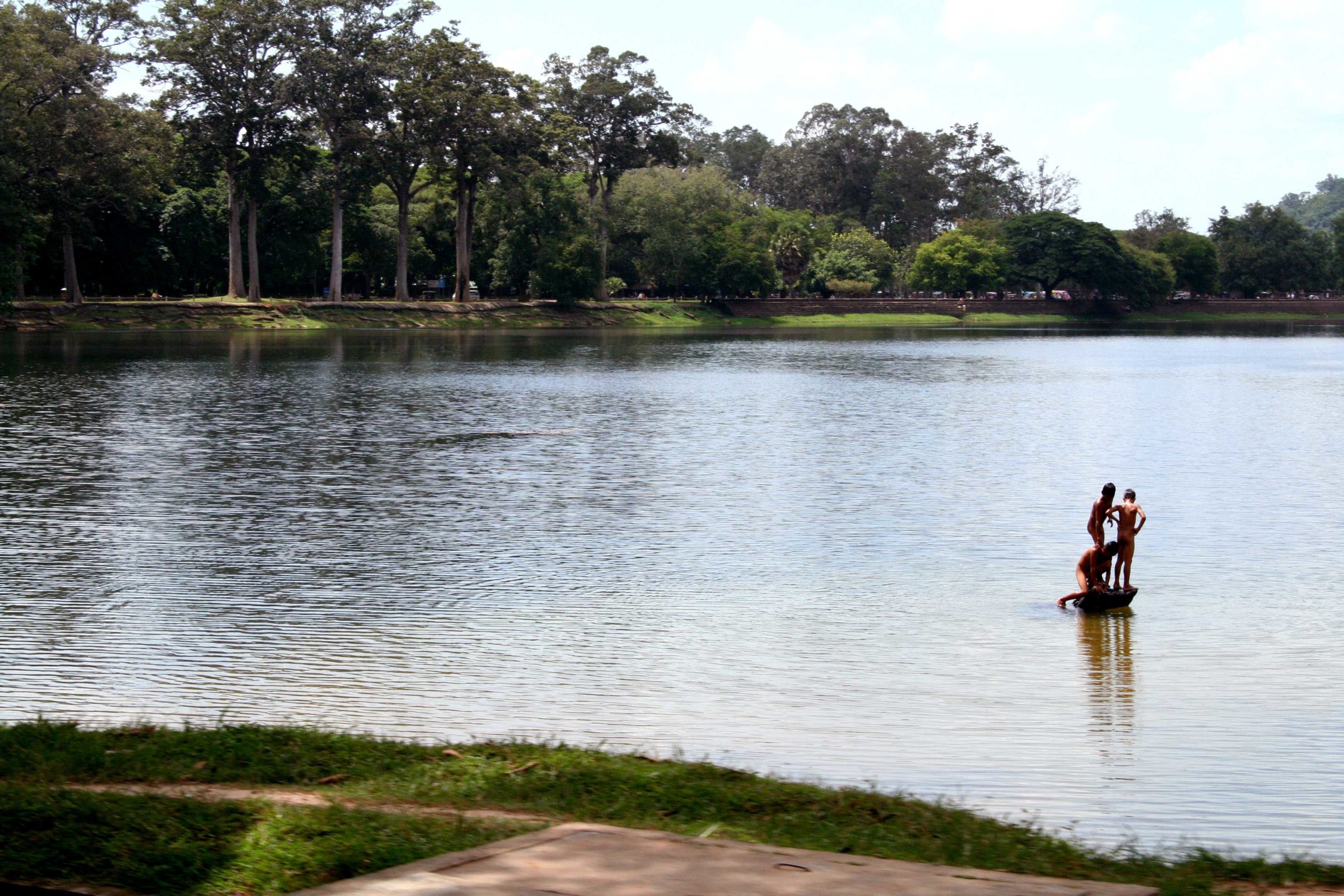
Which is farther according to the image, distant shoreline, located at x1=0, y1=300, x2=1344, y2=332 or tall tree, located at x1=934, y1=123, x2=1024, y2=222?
tall tree, located at x1=934, y1=123, x2=1024, y2=222

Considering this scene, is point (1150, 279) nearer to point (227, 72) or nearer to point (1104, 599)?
point (227, 72)

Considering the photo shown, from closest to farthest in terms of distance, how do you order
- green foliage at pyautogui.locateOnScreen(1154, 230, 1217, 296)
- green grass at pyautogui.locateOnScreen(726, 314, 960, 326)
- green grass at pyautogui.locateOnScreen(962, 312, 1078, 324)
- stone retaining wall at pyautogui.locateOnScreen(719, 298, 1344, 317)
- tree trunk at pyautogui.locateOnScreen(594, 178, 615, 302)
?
1. tree trunk at pyautogui.locateOnScreen(594, 178, 615, 302)
2. green grass at pyautogui.locateOnScreen(726, 314, 960, 326)
3. stone retaining wall at pyautogui.locateOnScreen(719, 298, 1344, 317)
4. green grass at pyautogui.locateOnScreen(962, 312, 1078, 324)
5. green foliage at pyautogui.locateOnScreen(1154, 230, 1217, 296)

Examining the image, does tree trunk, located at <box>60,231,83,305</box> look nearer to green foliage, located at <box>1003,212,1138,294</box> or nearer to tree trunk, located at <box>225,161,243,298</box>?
tree trunk, located at <box>225,161,243,298</box>

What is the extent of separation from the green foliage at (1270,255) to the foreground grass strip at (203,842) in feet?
587

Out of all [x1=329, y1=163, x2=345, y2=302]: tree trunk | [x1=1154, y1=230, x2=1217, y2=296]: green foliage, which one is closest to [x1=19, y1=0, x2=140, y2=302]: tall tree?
[x1=329, y1=163, x2=345, y2=302]: tree trunk

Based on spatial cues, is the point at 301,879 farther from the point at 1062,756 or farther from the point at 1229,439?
the point at 1229,439

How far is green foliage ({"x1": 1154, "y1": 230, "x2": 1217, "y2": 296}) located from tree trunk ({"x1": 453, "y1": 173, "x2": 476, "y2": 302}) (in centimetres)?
8744

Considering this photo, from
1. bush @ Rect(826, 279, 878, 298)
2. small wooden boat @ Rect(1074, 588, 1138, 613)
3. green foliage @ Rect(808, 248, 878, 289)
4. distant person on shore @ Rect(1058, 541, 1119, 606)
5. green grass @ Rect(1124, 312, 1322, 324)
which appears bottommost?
small wooden boat @ Rect(1074, 588, 1138, 613)

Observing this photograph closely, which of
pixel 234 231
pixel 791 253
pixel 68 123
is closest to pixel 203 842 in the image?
pixel 68 123

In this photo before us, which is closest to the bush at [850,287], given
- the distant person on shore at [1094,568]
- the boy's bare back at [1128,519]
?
the boy's bare back at [1128,519]

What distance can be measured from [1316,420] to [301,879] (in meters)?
45.7

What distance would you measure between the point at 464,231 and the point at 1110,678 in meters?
103

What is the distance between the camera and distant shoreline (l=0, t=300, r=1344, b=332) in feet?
322

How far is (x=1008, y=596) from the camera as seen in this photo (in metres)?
19.9
